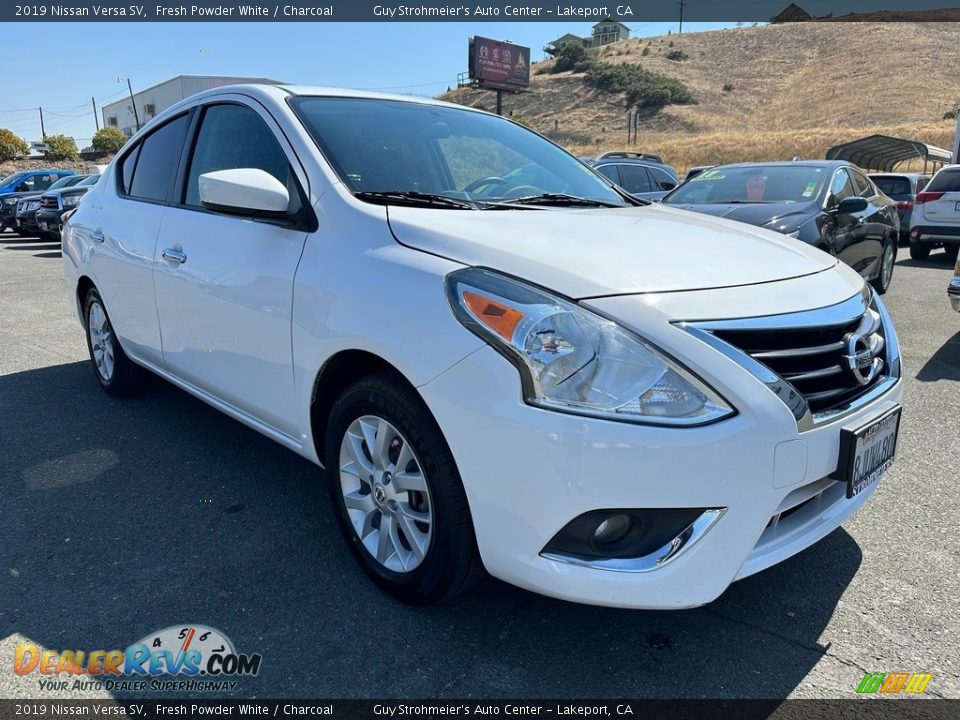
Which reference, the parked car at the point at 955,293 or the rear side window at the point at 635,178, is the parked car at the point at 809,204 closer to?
the parked car at the point at 955,293

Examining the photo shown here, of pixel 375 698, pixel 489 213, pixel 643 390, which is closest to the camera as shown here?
pixel 643 390

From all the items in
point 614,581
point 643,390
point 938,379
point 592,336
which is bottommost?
point 938,379

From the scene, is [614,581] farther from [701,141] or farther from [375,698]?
[701,141]

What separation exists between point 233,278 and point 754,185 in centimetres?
606

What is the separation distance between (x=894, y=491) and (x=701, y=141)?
48842mm

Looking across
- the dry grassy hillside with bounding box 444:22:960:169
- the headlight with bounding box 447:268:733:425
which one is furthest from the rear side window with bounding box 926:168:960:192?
the dry grassy hillside with bounding box 444:22:960:169

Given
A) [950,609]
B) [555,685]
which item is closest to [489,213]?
[555,685]

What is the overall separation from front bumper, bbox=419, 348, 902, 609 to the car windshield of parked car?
15.1m

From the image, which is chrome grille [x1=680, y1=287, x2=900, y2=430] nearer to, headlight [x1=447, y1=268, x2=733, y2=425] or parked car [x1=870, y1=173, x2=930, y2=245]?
headlight [x1=447, y1=268, x2=733, y2=425]

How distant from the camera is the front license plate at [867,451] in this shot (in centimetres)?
204

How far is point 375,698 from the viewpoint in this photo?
2.01 metres

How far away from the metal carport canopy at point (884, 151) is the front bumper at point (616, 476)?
2476 centimetres

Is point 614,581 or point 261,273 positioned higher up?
point 261,273

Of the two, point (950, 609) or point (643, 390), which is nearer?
point (643, 390)
